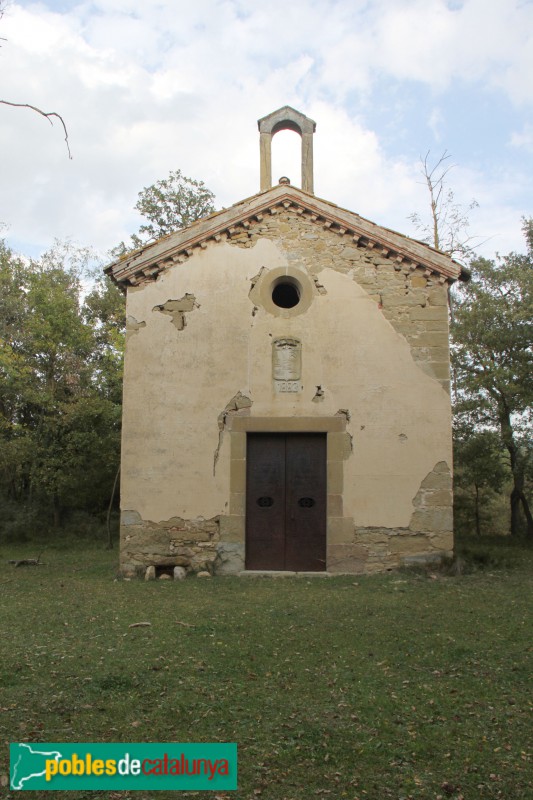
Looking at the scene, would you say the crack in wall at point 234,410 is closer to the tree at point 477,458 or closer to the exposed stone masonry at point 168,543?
the exposed stone masonry at point 168,543

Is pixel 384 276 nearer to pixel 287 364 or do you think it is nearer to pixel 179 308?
pixel 287 364

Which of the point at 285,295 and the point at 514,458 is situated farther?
the point at 514,458

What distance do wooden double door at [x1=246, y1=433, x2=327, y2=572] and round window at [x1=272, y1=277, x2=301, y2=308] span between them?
2.45 metres

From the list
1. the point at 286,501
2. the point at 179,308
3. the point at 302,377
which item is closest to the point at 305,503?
the point at 286,501

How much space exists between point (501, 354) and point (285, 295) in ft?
24.9

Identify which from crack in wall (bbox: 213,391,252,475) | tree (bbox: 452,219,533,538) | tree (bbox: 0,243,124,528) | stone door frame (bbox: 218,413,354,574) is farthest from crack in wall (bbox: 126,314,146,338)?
tree (bbox: 452,219,533,538)

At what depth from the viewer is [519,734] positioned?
4383mm

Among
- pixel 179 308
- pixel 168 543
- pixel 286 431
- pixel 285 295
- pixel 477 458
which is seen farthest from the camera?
pixel 477 458

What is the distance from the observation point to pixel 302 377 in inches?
433

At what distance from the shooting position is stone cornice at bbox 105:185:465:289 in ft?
36.7

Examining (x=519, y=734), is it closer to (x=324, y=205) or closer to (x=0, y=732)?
(x=0, y=732)

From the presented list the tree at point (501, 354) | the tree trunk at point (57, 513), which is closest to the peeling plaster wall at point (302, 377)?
the tree at point (501, 354)

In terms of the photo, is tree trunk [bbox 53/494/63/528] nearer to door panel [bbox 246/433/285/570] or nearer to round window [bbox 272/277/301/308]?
door panel [bbox 246/433/285/570]

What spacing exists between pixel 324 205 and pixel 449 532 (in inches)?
226
